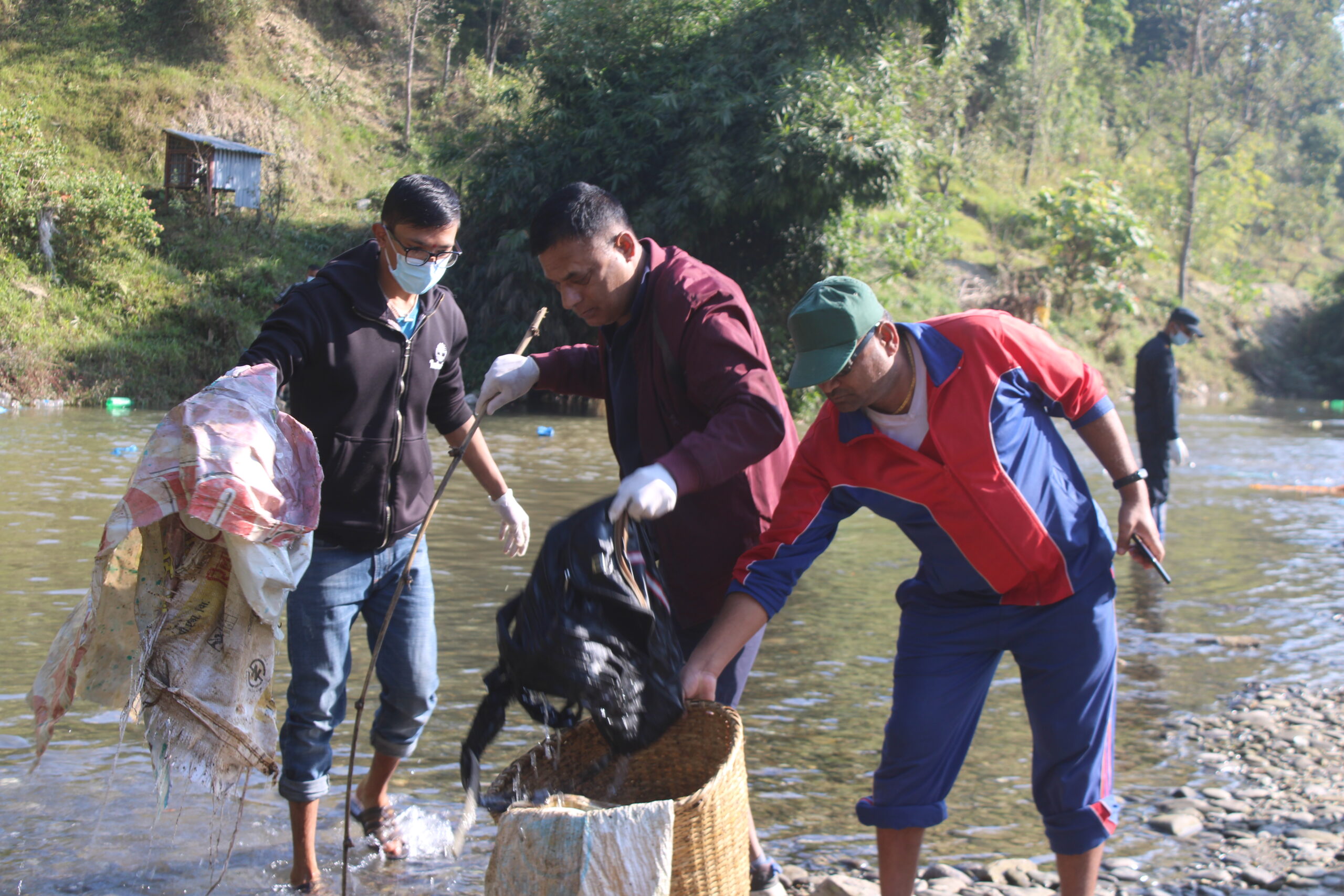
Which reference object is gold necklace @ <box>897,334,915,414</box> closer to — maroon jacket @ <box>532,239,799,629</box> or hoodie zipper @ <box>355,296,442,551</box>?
maroon jacket @ <box>532,239,799,629</box>

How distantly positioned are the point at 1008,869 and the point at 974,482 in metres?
1.68

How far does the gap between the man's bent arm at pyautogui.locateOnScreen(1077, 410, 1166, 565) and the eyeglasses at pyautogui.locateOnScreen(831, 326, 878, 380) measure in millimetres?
674

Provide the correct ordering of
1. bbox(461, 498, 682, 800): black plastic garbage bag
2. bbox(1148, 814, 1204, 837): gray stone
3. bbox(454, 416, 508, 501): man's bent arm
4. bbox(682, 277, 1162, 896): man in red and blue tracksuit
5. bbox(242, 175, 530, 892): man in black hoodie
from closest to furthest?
bbox(461, 498, 682, 800): black plastic garbage bag < bbox(682, 277, 1162, 896): man in red and blue tracksuit < bbox(242, 175, 530, 892): man in black hoodie < bbox(454, 416, 508, 501): man's bent arm < bbox(1148, 814, 1204, 837): gray stone

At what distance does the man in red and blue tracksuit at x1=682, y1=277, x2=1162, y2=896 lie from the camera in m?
2.72

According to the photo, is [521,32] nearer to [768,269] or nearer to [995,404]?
[768,269]

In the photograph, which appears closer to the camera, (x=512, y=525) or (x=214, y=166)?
(x=512, y=525)

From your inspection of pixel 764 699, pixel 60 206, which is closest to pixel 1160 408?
pixel 764 699

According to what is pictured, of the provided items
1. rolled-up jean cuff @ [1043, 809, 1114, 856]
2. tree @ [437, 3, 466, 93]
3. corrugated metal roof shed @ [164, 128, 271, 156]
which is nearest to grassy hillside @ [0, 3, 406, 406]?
corrugated metal roof shed @ [164, 128, 271, 156]

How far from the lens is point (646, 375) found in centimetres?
298

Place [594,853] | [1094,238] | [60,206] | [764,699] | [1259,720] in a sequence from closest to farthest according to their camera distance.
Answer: [594,853], [1259,720], [764,699], [60,206], [1094,238]

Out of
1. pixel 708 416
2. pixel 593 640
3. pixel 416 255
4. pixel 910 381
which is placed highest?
pixel 416 255

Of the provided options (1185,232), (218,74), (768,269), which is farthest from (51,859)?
(1185,232)

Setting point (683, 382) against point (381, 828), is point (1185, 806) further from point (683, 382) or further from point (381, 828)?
point (381, 828)

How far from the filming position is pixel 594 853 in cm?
204
